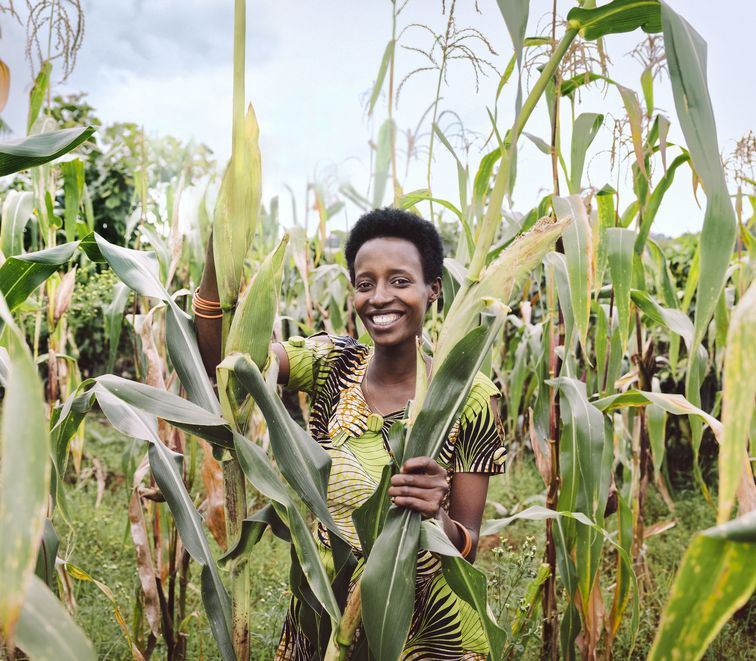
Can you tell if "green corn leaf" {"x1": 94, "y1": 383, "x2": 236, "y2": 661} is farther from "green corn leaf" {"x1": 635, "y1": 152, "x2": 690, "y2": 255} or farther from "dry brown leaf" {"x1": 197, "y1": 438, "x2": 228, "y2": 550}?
"green corn leaf" {"x1": 635, "y1": 152, "x2": 690, "y2": 255}

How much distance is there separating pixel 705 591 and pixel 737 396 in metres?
0.15

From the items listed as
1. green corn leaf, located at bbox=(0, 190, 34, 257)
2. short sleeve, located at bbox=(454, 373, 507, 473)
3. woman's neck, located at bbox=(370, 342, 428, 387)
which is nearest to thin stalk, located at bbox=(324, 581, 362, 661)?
short sleeve, located at bbox=(454, 373, 507, 473)

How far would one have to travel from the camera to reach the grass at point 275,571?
6.25 feet

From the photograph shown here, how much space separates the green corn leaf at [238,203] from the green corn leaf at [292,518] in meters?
0.23

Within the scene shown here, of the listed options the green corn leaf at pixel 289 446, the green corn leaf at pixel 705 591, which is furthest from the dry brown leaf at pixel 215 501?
the green corn leaf at pixel 705 591

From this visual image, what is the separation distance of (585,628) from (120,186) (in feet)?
14.1

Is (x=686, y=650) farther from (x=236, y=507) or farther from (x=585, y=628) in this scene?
(x=585, y=628)

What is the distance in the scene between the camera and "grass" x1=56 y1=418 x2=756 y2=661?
1.90 meters

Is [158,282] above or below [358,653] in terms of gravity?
above

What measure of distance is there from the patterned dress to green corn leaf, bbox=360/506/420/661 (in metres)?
0.39

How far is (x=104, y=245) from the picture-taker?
1.03 meters

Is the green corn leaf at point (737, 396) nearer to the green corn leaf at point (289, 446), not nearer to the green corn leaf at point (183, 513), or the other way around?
the green corn leaf at point (289, 446)

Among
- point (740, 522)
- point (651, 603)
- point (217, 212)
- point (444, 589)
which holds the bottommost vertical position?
point (651, 603)

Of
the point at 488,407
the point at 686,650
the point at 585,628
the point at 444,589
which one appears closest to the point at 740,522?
the point at 686,650
